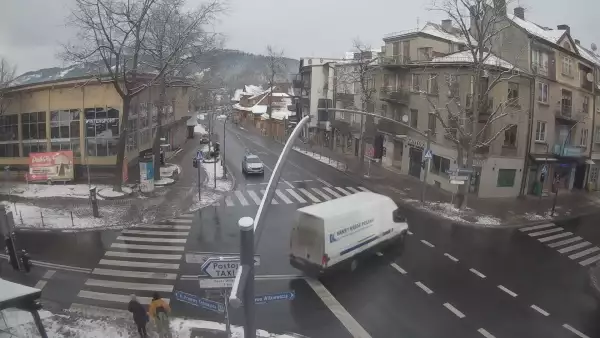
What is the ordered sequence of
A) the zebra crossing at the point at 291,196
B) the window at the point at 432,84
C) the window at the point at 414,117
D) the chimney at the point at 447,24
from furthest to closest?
the chimney at the point at 447,24, the window at the point at 414,117, the window at the point at 432,84, the zebra crossing at the point at 291,196

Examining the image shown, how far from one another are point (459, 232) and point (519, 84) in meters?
13.7

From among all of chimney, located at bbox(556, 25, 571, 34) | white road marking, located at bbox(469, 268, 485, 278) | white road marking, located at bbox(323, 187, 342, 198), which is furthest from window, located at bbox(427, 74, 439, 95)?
white road marking, located at bbox(469, 268, 485, 278)

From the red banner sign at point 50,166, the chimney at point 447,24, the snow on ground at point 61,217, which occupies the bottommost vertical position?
the snow on ground at point 61,217

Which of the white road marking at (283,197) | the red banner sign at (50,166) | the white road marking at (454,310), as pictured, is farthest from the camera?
the red banner sign at (50,166)

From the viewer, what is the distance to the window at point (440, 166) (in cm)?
3282

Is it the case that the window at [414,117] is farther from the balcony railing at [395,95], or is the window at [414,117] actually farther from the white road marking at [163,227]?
the white road marking at [163,227]

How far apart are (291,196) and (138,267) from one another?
13.8m

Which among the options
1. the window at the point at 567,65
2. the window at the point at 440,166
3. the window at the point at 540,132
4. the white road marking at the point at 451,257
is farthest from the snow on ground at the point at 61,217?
the window at the point at 567,65

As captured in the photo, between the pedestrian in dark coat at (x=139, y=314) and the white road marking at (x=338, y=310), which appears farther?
the white road marking at (x=338, y=310)

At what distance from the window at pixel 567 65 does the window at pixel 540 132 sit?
173 inches

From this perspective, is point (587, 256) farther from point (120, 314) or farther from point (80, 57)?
point (80, 57)

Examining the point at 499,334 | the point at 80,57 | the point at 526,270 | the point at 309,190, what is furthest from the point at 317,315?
the point at 80,57

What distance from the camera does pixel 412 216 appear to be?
2461 centimetres

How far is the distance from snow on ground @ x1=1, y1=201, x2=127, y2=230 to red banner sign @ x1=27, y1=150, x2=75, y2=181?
14.9 ft
